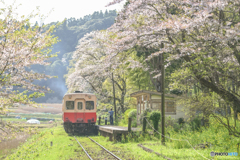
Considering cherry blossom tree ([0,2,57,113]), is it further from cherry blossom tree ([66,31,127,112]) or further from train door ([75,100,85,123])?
cherry blossom tree ([66,31,127,112])

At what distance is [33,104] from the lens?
6.96 m

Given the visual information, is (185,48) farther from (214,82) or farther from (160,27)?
(214,82)

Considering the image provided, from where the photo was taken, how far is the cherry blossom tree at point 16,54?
22.9 feet

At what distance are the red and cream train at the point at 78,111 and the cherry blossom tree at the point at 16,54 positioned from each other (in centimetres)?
978

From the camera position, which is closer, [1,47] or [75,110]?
[1,47]

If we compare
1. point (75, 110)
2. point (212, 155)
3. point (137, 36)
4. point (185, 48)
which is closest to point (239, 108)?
point (212, 155)

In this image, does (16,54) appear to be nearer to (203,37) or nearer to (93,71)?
(203,37)

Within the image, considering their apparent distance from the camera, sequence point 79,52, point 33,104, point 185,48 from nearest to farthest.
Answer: point 33,104
point 185,48
point 79,52

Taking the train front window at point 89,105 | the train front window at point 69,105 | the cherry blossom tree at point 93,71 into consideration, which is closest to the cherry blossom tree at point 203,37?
the train front window at point 89,105

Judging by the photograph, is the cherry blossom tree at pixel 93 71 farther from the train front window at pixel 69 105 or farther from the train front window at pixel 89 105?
the train front window at pixel 69 105

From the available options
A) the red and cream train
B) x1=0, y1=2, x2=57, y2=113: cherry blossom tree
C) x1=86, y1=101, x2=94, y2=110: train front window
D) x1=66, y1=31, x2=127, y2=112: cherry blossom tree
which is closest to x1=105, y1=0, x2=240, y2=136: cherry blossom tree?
x1=0, y1=2, x2=57, y2=113: cherry blossom tree

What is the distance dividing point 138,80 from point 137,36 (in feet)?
58.8

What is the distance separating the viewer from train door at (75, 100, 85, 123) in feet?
58.1

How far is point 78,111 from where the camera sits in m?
17.8
